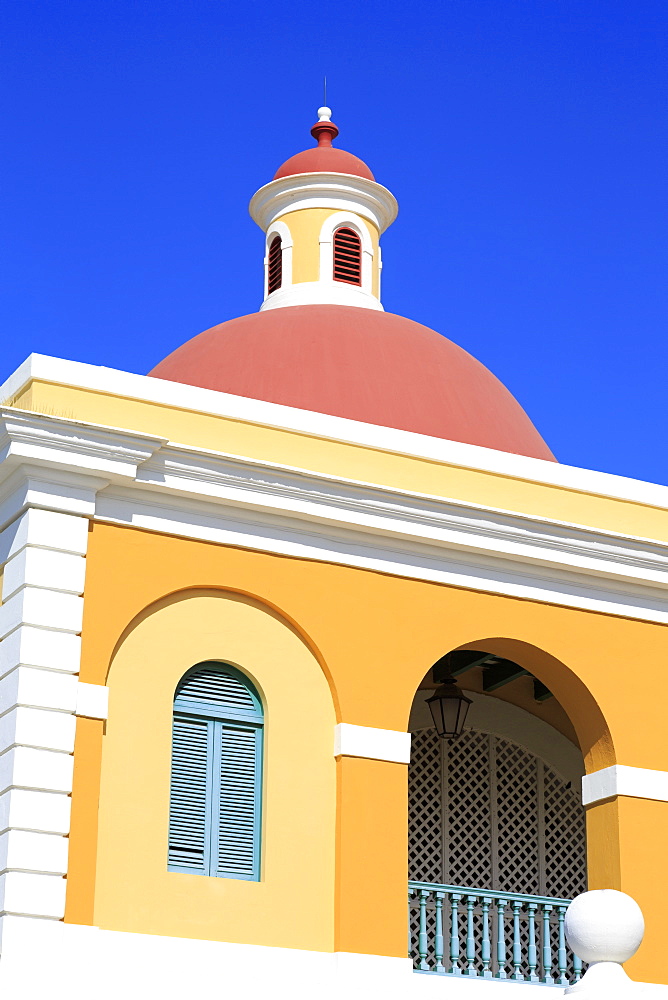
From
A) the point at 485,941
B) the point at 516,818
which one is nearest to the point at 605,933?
the point at 485,941

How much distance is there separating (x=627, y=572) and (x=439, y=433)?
2.77 meters

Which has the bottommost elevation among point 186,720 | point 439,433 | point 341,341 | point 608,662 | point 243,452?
point 186,720

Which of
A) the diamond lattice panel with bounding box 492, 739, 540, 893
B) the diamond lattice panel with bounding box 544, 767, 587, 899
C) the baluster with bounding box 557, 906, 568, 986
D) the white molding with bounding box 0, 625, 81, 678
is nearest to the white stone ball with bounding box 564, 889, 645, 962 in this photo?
the white molding with bounding box 0, 625, 81, 678

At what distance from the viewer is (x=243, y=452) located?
34.9 ft

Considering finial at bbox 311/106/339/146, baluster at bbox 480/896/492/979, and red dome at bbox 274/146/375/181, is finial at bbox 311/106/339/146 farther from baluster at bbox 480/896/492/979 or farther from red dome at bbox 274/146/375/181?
baluster at bbox 480/896/492/979

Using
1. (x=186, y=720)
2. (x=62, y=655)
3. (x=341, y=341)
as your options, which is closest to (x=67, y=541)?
(x=62, y=655)

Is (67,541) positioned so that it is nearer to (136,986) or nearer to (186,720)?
(186,720)

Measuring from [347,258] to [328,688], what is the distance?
7.76 metres

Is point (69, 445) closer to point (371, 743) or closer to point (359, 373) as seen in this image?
point (371, 743)

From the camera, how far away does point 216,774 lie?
10.0 meters

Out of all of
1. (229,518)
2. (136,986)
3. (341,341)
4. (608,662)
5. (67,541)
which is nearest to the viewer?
(136,986)

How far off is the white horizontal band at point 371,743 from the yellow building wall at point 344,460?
1.74m

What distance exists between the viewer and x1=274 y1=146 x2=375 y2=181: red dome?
57.2 feet

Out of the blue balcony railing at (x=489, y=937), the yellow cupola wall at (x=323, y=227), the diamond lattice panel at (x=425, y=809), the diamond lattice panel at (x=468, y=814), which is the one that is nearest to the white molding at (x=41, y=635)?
the blue balcony railing at (x=489, y=937)
